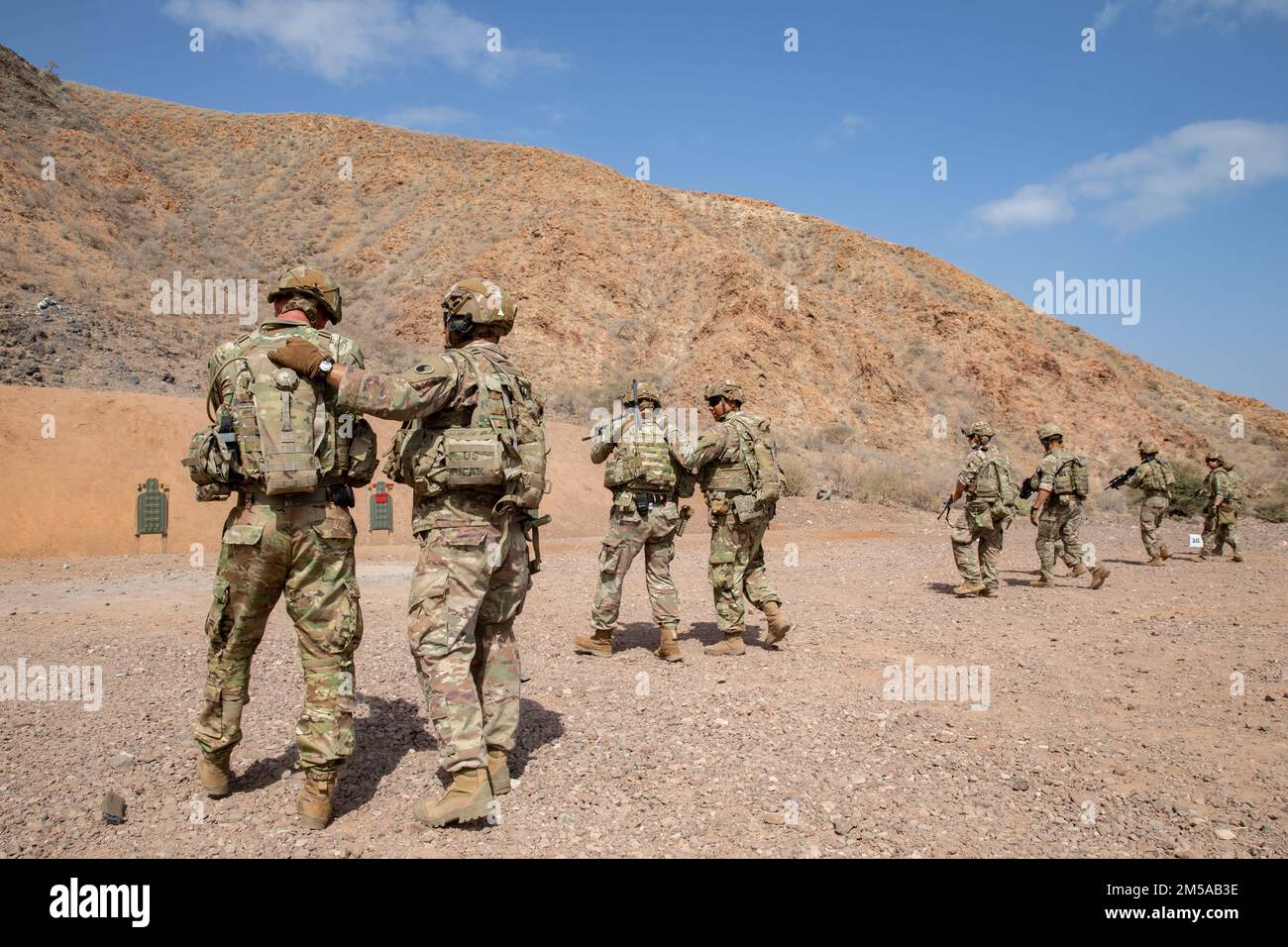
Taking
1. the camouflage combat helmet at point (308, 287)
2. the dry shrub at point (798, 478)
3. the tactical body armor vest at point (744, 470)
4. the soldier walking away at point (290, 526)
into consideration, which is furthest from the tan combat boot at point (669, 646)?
the dry shrub at point (798, 478)

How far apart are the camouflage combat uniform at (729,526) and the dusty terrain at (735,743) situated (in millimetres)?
519

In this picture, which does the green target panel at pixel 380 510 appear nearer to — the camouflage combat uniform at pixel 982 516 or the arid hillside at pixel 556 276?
the arid hillside at pixel 556 276

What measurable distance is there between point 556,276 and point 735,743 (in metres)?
29.1

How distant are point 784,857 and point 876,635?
489cm

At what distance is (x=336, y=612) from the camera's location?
3.70m

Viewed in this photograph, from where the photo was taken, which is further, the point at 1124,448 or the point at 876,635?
the point at 1124,448

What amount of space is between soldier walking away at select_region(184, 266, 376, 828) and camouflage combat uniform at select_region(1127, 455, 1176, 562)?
13995 millimetres

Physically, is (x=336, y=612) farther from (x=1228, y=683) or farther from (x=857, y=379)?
(x=857, y=379)

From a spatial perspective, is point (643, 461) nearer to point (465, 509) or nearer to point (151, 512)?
point (465, 509)

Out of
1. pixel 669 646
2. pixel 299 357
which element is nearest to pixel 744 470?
pixel 669 646

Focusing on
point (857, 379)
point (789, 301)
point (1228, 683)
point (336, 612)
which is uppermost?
point (789, 301)

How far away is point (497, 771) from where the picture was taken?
4027 millimetres

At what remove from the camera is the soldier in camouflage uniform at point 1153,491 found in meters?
13.7

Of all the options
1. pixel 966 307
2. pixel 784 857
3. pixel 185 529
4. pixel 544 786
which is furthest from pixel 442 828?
pixel 966 307
